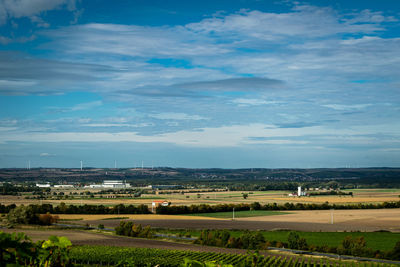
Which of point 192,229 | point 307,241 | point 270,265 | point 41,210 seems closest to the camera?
point 270,265

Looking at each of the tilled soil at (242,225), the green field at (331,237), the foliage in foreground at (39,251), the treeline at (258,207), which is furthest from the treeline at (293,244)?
the foliage in foreground at (39,251)

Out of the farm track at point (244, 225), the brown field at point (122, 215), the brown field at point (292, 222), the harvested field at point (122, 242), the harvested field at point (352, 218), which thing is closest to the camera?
the harvested field at point (122, 242)

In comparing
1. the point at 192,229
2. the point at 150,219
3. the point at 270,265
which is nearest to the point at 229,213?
the point at 150,219

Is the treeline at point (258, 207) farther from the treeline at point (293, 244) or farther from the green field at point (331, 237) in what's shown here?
the treeline at point (293, 244)

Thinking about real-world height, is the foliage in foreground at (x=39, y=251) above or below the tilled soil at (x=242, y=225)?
above

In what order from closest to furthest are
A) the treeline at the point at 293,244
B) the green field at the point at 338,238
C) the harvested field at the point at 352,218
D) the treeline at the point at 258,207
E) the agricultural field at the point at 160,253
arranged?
the agricultural field at the point at 160,253 < the treeline at the point at 293,244 < the green field at the point at 338,238 < the harvested field at the point at 352,218 < the treeline at the point at 258,207

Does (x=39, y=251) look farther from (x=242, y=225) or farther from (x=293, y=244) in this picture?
(x=242, y=225)

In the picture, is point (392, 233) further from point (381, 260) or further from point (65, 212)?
point (65, 212)

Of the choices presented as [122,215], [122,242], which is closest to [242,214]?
[122,215]
